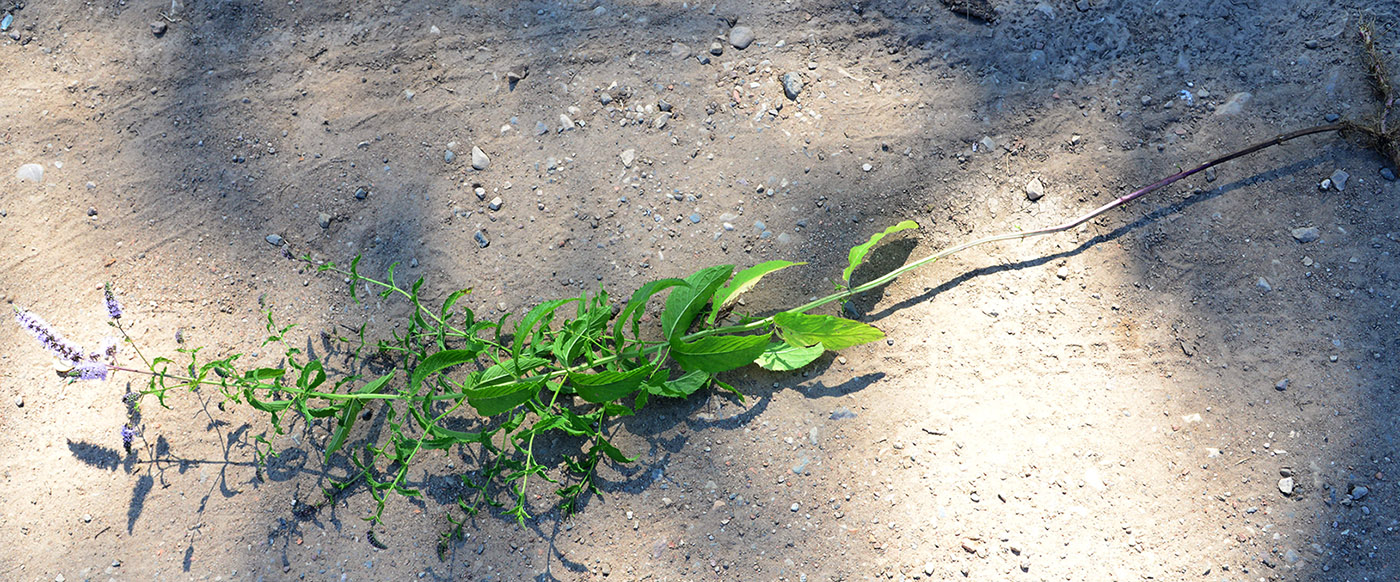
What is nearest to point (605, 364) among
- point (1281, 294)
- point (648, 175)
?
point (648, 175)

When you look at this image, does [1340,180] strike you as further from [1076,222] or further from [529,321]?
[529,321]

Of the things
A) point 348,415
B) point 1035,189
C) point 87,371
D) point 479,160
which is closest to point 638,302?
point 479,160

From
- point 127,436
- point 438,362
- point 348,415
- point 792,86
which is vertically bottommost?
point 127,436

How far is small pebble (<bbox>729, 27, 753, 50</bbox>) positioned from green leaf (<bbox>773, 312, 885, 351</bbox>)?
104 centimetres

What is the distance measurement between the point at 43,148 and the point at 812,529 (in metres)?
2.93

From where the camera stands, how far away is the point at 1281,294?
7.62ft

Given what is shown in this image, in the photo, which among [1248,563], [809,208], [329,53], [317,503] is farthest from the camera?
[329,53]

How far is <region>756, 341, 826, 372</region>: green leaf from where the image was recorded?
2.25 metres

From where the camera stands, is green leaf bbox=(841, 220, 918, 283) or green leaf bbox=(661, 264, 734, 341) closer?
green leaf bbox=(661, 264, 734, 341)

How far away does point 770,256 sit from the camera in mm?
2439

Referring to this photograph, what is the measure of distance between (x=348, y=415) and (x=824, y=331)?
1.46 meters

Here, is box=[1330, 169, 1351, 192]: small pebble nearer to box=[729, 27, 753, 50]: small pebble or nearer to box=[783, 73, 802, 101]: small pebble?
box=[783, 73, 802, 101]: small pebble

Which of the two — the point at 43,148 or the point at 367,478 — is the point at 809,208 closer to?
the point at 367,478

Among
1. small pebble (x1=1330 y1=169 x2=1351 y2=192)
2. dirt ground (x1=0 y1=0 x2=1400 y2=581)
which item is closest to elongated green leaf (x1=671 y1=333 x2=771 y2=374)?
dirt ground (x1=0 y1=0 x2=1400 y2=581)
